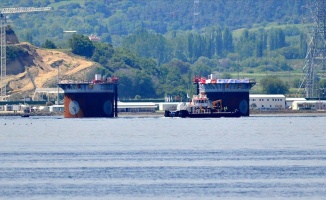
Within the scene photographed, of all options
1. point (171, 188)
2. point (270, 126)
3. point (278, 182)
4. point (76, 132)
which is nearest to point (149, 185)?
point (171, 188)

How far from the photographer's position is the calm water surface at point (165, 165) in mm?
76625

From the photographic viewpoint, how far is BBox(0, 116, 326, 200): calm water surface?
251 feet

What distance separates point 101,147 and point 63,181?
107ft

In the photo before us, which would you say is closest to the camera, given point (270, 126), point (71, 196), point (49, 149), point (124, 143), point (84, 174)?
point (71, 196)

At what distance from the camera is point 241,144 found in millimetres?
117500

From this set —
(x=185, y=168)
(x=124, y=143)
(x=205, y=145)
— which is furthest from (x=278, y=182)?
(x=124, y=143)

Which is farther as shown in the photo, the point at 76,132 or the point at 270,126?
the point at 270,126

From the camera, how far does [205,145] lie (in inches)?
4547

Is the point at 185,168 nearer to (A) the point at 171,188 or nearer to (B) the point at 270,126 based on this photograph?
(A) the point at 171,188

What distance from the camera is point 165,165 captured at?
93375 mm

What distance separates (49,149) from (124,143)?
10.1 metres

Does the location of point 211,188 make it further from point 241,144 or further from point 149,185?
point 241,144

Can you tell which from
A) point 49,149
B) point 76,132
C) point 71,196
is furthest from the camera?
point 76,132

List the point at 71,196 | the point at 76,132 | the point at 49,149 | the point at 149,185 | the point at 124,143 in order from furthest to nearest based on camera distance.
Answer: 1. the point at 76,132
2. the point at 124,143
3. the point at 49,149
4. the point at 149,185
5. the point at 71,196
